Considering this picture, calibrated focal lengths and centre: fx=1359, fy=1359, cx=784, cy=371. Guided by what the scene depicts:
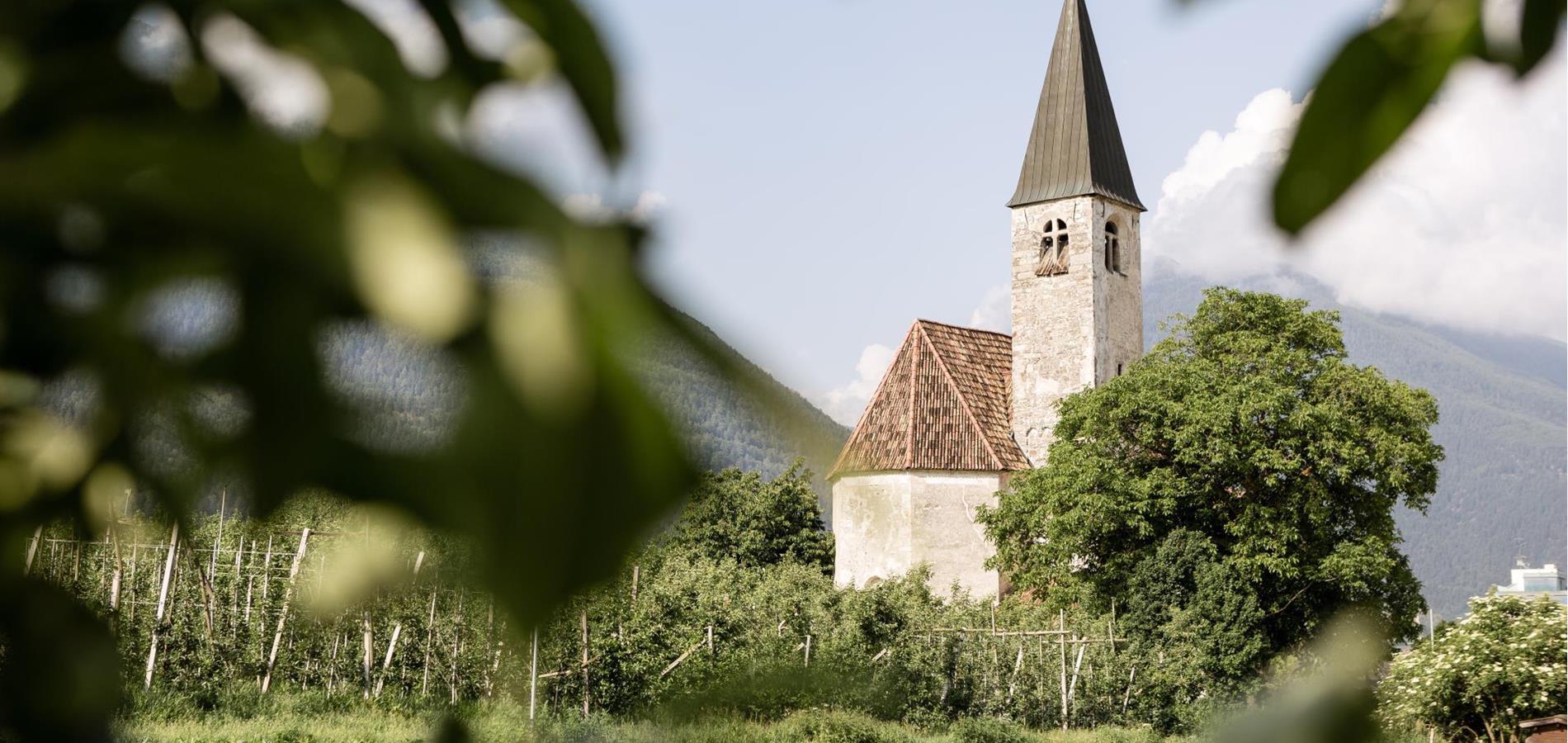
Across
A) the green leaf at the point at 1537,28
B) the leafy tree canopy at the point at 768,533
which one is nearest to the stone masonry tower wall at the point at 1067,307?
the leafy tree canopy at the point at 768,533

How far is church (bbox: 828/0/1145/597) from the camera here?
112ft

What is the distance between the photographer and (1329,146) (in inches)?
19.7

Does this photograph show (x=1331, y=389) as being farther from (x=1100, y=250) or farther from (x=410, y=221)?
(x=410, y=221)

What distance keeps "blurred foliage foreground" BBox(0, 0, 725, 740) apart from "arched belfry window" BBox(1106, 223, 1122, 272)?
38.3 m

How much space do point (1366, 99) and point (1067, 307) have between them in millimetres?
37013

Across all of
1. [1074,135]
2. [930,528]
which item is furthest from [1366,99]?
[1074,135]

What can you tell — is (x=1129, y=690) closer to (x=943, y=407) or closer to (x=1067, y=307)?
(x=943, y=407)

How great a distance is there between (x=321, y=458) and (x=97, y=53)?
0.15 meters

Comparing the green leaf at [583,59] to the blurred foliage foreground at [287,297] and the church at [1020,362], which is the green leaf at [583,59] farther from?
the church at [1020,362]

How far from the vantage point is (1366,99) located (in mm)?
528

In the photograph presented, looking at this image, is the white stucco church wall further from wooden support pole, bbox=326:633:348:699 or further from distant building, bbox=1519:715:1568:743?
distant building, bbox=1519:715:1568:743

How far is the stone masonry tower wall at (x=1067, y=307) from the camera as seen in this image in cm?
3616

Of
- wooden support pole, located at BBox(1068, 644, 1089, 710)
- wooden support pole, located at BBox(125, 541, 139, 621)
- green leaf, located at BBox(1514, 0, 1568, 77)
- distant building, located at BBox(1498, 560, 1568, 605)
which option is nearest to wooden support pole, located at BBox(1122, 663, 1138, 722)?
wooden support pole, located at BBox(1068, 644, 1089, 710)

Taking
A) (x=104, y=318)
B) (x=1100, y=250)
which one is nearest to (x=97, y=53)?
(x=104, y=318)
